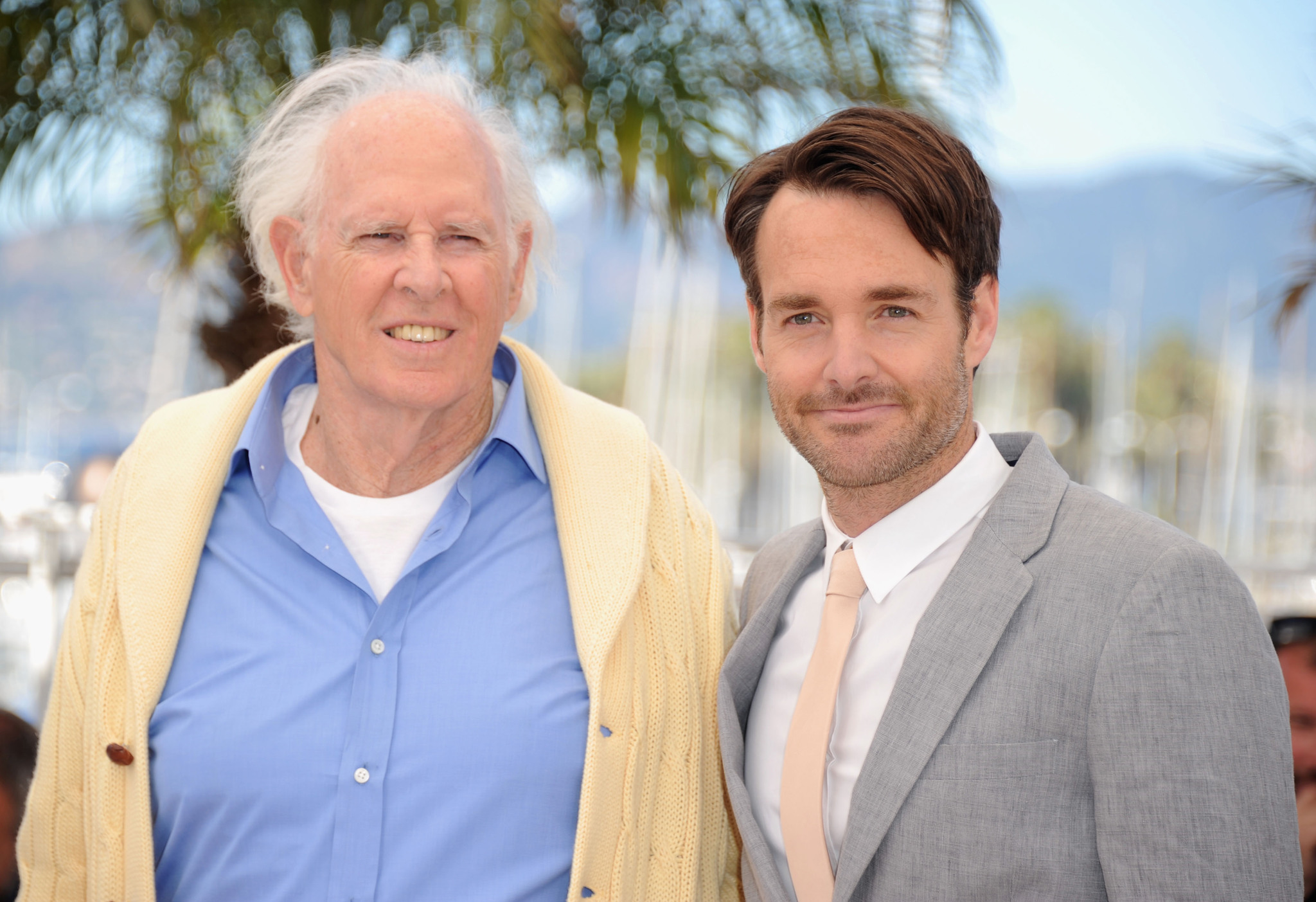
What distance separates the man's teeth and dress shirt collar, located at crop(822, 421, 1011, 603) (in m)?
0.93

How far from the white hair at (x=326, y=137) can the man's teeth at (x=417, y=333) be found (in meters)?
0.29

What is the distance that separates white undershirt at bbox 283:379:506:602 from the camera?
218 cm

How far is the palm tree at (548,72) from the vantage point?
3977 mm

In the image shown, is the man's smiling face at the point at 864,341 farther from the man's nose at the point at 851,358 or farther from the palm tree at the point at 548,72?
the palm tree at the point at 548,72

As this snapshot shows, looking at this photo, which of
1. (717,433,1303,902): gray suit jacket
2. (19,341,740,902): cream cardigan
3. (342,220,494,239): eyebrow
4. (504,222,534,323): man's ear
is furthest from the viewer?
(504,222,534,323): man's ear

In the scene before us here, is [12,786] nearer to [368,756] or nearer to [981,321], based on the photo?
[368,756]

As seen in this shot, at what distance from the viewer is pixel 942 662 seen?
1.73 meters

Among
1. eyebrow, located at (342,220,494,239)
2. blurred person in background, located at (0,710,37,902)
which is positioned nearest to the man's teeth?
eyebrow, located at (342,220,494,239)

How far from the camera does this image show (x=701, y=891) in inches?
85.7

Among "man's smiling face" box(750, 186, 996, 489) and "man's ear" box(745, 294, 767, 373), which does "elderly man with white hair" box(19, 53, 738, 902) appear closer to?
"man's ear" box(745, 294, 767, 373)

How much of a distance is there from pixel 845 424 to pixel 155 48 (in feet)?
11.3

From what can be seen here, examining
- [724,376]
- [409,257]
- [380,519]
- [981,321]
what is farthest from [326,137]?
[724,376]

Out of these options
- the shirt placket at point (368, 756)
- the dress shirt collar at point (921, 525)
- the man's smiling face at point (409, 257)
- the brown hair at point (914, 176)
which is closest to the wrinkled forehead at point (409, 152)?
the man's smiling face at point (409, 257)

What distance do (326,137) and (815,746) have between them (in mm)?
1583
